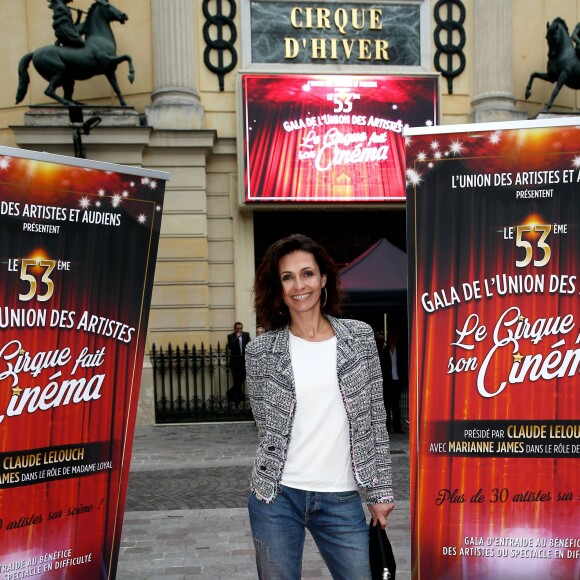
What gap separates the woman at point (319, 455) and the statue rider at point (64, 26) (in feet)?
36.0

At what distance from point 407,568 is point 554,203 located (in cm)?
316

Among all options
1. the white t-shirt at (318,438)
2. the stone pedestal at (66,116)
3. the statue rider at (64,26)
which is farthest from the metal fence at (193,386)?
the white t-shirt at (318,438)

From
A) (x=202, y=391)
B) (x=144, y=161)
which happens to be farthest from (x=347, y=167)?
(x=202, y=391)

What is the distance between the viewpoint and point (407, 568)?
500 centimetres

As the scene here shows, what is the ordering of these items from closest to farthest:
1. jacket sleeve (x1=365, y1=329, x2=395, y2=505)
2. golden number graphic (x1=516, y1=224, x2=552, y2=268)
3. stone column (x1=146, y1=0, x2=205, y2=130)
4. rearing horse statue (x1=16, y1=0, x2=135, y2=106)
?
jacket sleeve (x1=365, y1=329, x2=395, y2=505) → golden number graphic (x1=516, y1=224, x2=552, y2=268) → rearing horse statue (x1=16, y1=0, x2=135, y2=106) → stone column (x1=146, y1=0, x2=205, y2=130)

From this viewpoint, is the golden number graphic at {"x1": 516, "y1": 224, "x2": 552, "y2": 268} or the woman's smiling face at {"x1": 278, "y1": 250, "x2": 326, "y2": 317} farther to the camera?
the golden number graphic at {"x1": 516, "y1": 224, "x2": 552, "y2": 268}

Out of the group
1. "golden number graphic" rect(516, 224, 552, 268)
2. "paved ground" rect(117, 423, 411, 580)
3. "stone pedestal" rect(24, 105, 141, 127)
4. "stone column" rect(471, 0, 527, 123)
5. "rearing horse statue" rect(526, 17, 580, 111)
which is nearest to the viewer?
"golden number graphic" rect(516, 224, 552, 268)

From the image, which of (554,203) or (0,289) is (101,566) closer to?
(0,289)

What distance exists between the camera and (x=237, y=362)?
12.2 m

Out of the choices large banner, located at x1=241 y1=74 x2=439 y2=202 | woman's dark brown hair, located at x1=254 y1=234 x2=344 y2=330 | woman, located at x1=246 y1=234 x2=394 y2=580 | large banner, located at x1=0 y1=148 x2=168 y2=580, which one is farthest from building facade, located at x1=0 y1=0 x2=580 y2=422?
woman, located at x1=246 y1=234 x2=394 y2=580

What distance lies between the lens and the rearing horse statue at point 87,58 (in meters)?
12.1

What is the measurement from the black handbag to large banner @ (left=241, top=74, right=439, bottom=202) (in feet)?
34.5

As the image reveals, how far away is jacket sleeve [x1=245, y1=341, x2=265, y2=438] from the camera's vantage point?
2957 millimetres

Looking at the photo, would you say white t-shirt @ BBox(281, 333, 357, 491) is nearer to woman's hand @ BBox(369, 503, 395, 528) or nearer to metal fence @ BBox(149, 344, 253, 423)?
woman's hand @ BBox(369, 503, 395, 528)
